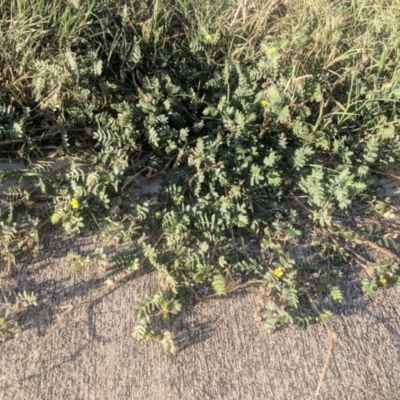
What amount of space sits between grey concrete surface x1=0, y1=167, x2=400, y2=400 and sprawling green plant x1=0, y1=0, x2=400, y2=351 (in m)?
0.07

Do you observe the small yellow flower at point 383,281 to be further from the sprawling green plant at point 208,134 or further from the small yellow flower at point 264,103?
the small yellow flower at point 264,103

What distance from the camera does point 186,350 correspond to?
1.93 m

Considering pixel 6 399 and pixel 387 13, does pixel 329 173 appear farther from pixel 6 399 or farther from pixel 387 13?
pixel 6 399

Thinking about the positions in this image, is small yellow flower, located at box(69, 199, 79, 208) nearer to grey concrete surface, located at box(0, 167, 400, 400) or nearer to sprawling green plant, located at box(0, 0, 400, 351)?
sprawling green plant, located at box(0, 0, 400, 351)

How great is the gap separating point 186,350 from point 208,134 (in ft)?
3.44

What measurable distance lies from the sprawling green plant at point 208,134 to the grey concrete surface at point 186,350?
74mm

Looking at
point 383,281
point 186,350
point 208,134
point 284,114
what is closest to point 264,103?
point 284,114

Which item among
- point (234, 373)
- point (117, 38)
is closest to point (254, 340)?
point (234, 373)

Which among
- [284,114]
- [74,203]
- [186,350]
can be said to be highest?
[284,114]

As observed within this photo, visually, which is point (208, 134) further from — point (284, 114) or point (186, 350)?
point (186, 350)

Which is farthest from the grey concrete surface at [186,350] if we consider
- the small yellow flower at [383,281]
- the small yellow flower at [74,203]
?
the small yellow flower at [74,203]

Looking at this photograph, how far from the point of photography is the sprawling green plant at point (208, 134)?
7.04ft

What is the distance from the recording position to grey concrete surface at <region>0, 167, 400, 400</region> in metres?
1.82

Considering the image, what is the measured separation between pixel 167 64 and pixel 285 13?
35.0 inches
